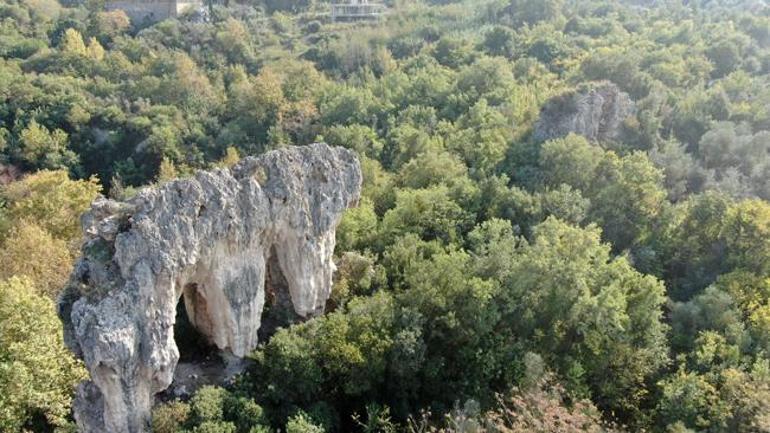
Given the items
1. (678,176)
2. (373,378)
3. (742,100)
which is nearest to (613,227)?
(678,176)

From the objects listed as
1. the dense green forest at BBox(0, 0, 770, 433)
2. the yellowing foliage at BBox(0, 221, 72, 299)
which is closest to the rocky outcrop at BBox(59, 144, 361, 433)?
the dense green forest at BBox(0, 0, 770, 433)

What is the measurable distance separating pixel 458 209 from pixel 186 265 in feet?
69.3

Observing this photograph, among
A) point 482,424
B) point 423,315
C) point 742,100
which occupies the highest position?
point 742,100

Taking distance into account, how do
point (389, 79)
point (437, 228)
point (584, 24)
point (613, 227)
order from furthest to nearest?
point (584, 24), point (389, 79), point (613, 227), point (437, 228)

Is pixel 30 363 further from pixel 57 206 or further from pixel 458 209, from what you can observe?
pixel 458 209

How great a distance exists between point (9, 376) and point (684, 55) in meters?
74.8

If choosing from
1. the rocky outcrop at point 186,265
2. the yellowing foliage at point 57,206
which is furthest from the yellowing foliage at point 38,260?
the rocky outcrop at point 186,265

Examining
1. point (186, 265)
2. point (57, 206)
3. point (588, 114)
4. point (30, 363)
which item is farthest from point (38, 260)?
point (588, 114)

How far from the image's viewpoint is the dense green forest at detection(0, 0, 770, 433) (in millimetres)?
27625

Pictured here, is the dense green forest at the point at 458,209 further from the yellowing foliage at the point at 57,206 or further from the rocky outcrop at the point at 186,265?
the rocky outcrop at the point at 186,265

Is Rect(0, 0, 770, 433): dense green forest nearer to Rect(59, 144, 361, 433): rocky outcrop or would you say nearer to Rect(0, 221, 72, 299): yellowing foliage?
Rect(0, 221, 72, 299): yellowing foliage

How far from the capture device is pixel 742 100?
59.6 m

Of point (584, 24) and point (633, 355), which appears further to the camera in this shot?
point (584, 24)

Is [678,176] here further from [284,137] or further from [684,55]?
[284,137]
